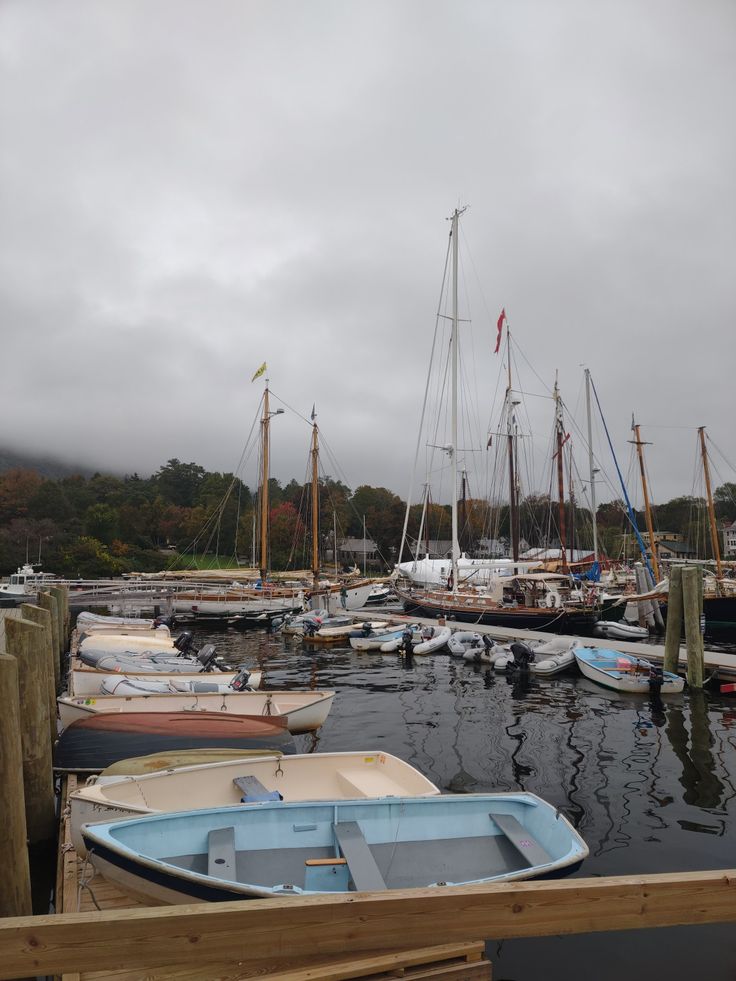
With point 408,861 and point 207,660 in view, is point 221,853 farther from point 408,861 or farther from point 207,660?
point 207,660

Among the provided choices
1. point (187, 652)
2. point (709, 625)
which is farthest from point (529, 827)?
point (709, 625)

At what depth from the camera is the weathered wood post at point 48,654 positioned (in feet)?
28.8

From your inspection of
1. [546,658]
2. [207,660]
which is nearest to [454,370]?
[546,658]

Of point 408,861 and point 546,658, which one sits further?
point 546,658

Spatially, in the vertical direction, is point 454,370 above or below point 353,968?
above

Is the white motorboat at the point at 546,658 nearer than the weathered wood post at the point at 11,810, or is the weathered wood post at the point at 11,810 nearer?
the weathered wood post at the point at 11,810

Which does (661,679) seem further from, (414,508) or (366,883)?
(414,508)

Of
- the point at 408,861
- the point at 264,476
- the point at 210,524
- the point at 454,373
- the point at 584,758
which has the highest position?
the point at 454,373

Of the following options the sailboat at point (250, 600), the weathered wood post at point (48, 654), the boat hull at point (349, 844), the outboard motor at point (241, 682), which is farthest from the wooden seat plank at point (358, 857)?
the sailboat at point (250, 600)

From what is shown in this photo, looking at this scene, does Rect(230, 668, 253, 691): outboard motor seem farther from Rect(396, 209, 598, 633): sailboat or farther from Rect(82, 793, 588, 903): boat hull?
Rect(396, 209, 598, 633): sailboat

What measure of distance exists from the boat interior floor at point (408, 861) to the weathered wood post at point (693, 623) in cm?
1548

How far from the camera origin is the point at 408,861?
6.28 metres

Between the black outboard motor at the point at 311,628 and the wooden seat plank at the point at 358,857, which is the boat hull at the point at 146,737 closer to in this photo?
the wooden seat plank at the point at 358,857

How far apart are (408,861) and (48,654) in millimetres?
5899
